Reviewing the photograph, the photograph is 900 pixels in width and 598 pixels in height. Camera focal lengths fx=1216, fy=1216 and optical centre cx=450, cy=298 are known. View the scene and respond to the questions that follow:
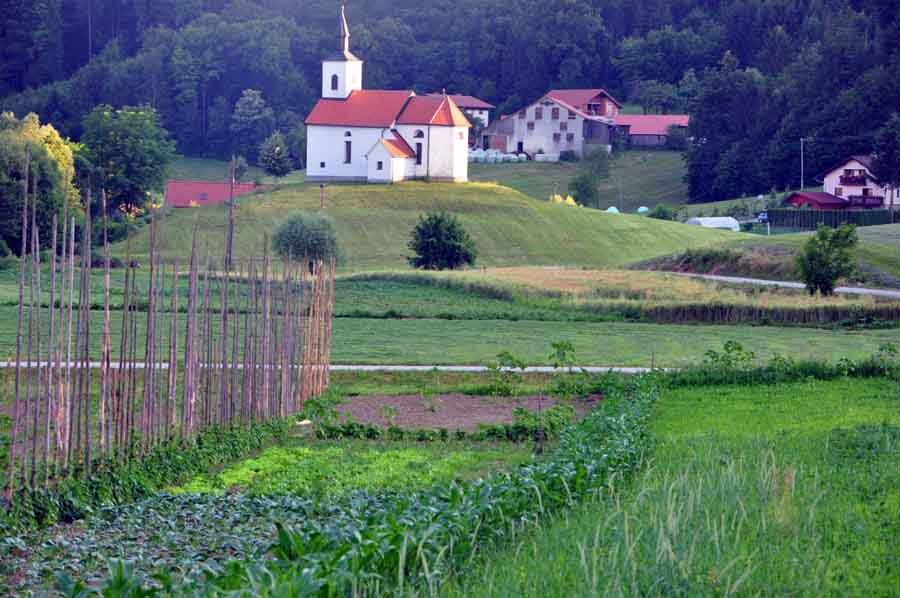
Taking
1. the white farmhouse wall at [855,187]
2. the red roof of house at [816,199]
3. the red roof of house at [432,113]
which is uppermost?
the red roof of house at [432,113]

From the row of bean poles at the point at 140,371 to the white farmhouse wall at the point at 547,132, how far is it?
105994 millimetres

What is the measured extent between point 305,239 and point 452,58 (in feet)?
301

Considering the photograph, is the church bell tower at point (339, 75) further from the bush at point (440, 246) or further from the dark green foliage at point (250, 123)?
the bush at point (440, 246)

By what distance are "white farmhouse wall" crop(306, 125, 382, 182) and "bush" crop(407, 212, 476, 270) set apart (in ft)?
98.2

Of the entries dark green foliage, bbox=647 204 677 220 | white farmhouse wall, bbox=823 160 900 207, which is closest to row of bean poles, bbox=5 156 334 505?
dark green foliage, bbox=647 204 677 220

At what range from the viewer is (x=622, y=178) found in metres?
121

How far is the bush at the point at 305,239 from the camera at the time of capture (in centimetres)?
6481

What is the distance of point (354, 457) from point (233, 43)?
417ft

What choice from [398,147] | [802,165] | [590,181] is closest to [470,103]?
[590,181]

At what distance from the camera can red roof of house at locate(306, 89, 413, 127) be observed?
98000 mm

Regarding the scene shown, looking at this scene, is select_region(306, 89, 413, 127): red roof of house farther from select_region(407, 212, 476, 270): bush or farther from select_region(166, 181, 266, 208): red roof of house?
select_region(407, 212, 476, 270): bush

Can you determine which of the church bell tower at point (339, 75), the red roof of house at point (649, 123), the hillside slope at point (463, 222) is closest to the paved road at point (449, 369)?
the hillside slope at point (463, 222)

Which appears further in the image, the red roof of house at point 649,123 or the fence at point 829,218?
the red roof of house at point 649,123

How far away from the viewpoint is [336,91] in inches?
4092
